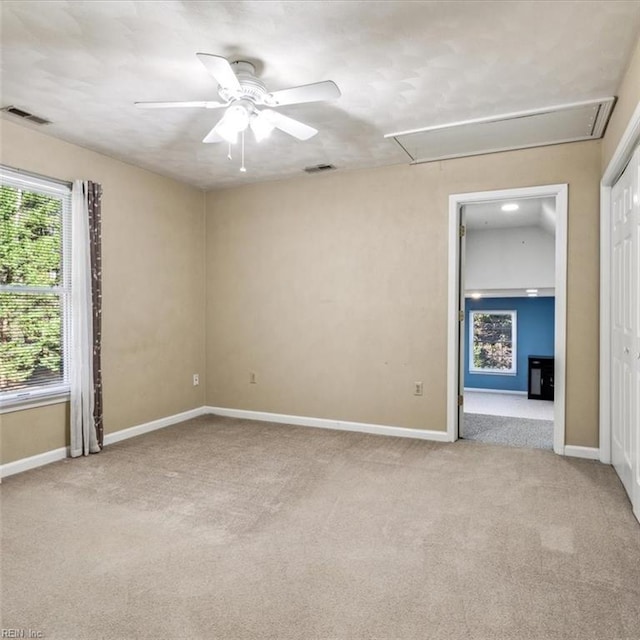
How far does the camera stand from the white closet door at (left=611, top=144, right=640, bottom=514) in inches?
99.5

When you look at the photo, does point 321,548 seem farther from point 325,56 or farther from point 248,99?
point 325,56

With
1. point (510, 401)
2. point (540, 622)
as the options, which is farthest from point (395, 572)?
point (510, 401)

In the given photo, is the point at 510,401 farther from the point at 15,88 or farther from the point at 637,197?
the point at 15,88

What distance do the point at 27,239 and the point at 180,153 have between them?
1.37m

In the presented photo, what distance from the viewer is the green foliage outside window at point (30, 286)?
328 centimetres

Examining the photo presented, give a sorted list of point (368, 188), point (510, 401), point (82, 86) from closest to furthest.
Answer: point (82, 86)
point (368, 188)
point (510, 401)

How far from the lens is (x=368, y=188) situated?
171 inches

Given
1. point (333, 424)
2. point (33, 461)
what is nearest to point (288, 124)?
point (333, 424)

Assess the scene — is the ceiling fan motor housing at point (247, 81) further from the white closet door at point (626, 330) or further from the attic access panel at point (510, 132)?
the white closet door at point (626, 330)

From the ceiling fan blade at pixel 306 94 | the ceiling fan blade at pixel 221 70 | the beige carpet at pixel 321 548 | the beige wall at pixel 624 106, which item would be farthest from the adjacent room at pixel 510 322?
the ceiling fan blade at pixel 221 70

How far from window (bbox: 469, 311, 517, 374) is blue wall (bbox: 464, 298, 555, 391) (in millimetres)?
97

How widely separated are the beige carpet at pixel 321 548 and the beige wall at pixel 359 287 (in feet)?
2.83

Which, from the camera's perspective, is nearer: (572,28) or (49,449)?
(572,28)

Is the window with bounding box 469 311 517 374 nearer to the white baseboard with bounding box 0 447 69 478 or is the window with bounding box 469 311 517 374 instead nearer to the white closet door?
the white closet door
